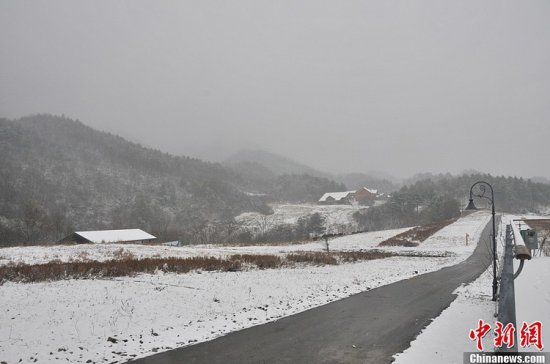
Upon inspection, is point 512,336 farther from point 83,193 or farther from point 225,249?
point 83,193

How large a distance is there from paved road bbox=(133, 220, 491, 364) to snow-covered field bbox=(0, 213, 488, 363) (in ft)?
2.44

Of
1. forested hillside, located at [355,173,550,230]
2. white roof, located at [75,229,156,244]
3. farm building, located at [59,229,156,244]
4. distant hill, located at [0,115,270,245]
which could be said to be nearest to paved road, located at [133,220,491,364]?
farm building, located at [59,229,156,244]

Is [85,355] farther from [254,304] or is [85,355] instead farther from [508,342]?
[508,342]

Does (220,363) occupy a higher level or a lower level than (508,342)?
lower

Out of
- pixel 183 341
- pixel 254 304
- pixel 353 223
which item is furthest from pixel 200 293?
pixel 353 223

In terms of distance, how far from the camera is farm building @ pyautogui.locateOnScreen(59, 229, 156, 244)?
65.8 metres

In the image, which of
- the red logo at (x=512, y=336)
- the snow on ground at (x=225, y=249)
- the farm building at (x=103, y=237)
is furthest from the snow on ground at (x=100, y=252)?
the red logo at (x=512, y=336)

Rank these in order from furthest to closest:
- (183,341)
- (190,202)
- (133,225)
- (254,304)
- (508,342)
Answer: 1. (190,202)
2. (133,225)
3. (254,304)
4. (183,341)
5. (508,342)

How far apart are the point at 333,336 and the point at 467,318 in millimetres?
4914

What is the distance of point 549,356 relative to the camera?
7758mm

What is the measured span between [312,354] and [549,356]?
4915 millimetres

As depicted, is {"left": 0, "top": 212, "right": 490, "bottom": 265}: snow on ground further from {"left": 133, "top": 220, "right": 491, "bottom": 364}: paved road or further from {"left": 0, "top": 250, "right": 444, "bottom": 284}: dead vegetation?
{"left": 133, "top": 220, "right": 491, "bottom": 364}: paved road

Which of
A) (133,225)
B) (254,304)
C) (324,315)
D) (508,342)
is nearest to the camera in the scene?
(508,342)

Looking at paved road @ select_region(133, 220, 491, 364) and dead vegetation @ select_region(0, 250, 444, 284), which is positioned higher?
dead vegetation @ select_region(0, 250, 444, 284)
